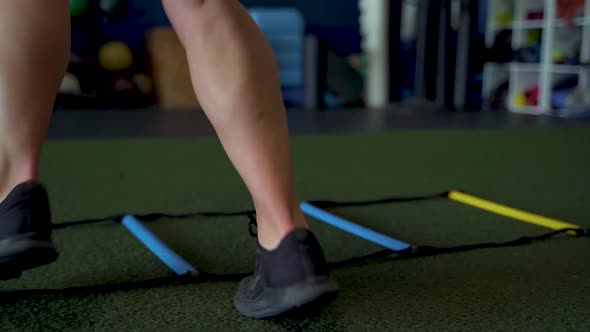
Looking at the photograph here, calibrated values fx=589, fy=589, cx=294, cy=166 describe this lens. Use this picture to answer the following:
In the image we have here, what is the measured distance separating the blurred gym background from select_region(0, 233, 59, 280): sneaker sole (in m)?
3.72

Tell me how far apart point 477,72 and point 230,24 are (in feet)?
14.7

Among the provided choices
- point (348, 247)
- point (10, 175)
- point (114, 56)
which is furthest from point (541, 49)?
point (10, 175)

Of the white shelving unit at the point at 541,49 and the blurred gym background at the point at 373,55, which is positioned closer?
the white shelving unit at the point at 541,49

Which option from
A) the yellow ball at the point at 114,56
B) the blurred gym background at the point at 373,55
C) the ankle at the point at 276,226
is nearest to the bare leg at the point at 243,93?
the ankle at the point at 276,226

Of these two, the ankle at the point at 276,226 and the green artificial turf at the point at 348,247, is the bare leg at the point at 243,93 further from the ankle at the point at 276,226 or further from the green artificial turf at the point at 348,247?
the green artificial turf at the point at 348,247

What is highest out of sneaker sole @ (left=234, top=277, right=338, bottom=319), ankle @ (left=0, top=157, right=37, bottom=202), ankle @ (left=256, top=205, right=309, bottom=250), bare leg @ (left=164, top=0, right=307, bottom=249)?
bare leg @ (left=164, top=0, right=307, bottom=249)

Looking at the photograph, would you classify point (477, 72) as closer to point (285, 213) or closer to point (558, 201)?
point (558, 201)

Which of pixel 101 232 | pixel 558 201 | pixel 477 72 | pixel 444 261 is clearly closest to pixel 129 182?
pixel 101 232

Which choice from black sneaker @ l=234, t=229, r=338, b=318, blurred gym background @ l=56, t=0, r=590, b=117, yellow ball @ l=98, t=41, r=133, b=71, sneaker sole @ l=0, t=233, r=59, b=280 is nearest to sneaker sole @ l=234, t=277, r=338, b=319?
black sneaker @ l=234, t=229, r=338, b=318

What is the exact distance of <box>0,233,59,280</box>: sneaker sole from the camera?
2.45 ft

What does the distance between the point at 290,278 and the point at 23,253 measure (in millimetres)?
342

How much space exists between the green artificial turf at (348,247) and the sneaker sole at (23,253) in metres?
0.08

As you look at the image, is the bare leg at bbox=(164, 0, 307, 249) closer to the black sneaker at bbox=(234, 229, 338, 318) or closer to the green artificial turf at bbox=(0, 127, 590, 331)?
the black sneaker at bbox=(234, 229, 338, 318)

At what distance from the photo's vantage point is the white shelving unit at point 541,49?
4.00 metres
